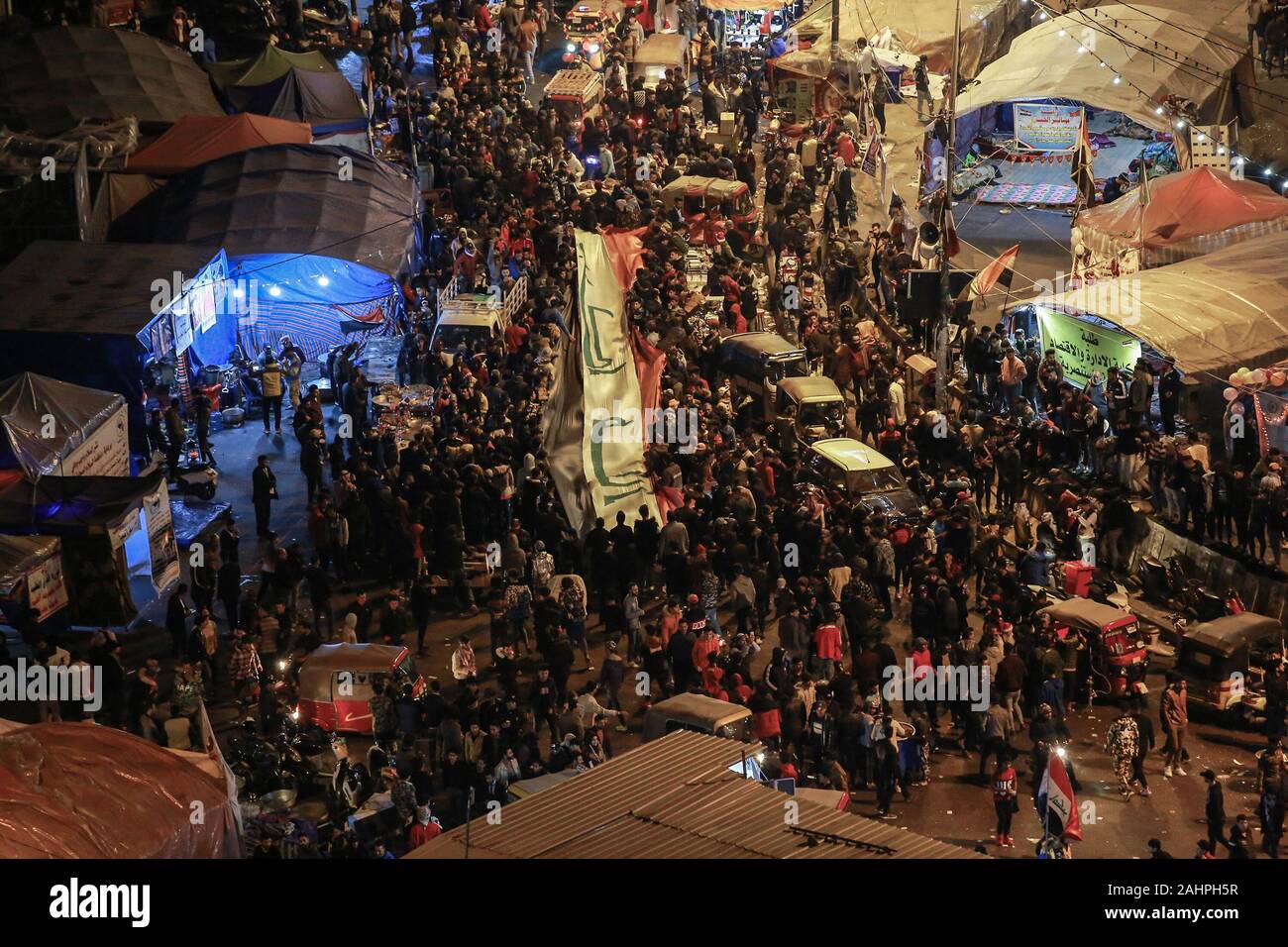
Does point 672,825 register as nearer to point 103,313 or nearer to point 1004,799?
point 1004,799

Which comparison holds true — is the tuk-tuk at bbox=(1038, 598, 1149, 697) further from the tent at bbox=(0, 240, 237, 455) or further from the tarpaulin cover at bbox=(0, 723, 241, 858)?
the tent at bbox=(0, 240, 237, 455)

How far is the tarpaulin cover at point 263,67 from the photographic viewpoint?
127 feet

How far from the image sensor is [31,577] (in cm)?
2133

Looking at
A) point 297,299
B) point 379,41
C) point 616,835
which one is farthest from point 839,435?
point 379,41

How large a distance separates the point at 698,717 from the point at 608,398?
7.23 meters

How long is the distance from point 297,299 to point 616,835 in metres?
20.6

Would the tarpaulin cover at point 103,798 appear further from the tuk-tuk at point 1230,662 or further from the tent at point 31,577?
the tuk-tuk at point 1230,662

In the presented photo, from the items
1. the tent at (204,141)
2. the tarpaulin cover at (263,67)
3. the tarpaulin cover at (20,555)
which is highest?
the tarpaulin cover at (263,67)

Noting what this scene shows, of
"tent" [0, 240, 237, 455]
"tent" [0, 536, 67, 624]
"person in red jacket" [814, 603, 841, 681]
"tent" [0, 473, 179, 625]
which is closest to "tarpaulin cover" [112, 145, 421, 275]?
"tent" [0, 240, 237, 455]

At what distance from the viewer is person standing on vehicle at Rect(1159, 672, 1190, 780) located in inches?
773

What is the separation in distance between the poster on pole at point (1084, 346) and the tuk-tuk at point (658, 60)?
16.4m

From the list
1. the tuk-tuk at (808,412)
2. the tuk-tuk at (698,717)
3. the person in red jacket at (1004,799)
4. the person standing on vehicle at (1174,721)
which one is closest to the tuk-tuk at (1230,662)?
the person standing on vehicle at (1174,721)

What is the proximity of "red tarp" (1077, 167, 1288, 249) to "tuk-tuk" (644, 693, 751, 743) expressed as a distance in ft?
58.2
